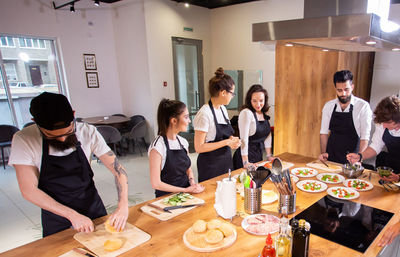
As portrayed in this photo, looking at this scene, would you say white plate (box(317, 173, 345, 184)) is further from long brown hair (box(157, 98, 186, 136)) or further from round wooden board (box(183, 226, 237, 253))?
long brown hair (box(157, 98, 186, 136))

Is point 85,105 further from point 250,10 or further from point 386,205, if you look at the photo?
point 386,205

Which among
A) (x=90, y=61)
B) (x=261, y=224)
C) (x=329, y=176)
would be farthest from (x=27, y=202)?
(x=329, y=176)

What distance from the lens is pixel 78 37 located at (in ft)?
18.8

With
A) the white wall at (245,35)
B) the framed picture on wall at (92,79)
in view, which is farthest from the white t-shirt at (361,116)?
the framed picture on wall at (92,79)

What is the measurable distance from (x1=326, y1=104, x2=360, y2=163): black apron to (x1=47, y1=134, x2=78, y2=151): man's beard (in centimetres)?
234

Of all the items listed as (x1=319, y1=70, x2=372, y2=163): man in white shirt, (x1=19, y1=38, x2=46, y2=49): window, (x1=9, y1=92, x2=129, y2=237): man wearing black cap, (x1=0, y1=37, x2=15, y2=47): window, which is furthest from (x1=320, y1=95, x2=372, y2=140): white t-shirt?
(x1=0, y1=37, x2=15, y2=47): window

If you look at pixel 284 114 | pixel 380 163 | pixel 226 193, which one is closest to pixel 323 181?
pixel 226 193

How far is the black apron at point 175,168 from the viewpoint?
178 centimetres

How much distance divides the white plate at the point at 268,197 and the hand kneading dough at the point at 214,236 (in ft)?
1.45

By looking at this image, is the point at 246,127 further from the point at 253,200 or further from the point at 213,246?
the point at 213,246

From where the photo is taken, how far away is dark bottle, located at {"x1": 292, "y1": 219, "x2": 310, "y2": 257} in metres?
1.04

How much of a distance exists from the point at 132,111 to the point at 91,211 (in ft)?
16.4

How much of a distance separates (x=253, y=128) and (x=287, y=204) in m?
1.17

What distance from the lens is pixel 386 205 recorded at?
59.1 inches
